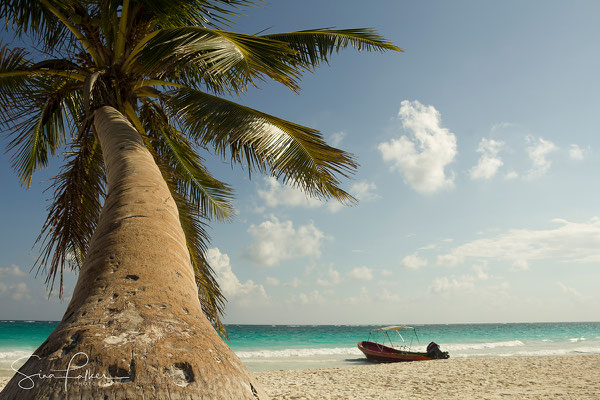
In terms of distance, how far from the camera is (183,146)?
7.32 m

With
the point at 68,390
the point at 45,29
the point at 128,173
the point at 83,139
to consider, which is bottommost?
the point at 68,390

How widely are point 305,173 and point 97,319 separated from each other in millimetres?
4112

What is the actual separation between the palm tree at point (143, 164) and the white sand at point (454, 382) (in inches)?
177

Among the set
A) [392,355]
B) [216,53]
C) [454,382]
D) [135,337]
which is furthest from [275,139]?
[392,355]

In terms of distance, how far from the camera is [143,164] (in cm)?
345

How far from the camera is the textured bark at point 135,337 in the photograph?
1.34 metres

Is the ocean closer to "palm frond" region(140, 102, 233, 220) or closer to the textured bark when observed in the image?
"palm frond" region(140, 102, 233, 220)

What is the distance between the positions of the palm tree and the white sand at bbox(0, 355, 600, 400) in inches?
177

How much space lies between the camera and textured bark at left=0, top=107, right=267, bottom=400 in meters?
1.34

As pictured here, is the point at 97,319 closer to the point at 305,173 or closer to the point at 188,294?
the point at 188,294

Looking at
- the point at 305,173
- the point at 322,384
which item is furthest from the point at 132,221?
the point at 322,384

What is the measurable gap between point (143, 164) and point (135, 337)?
2.23 meters
